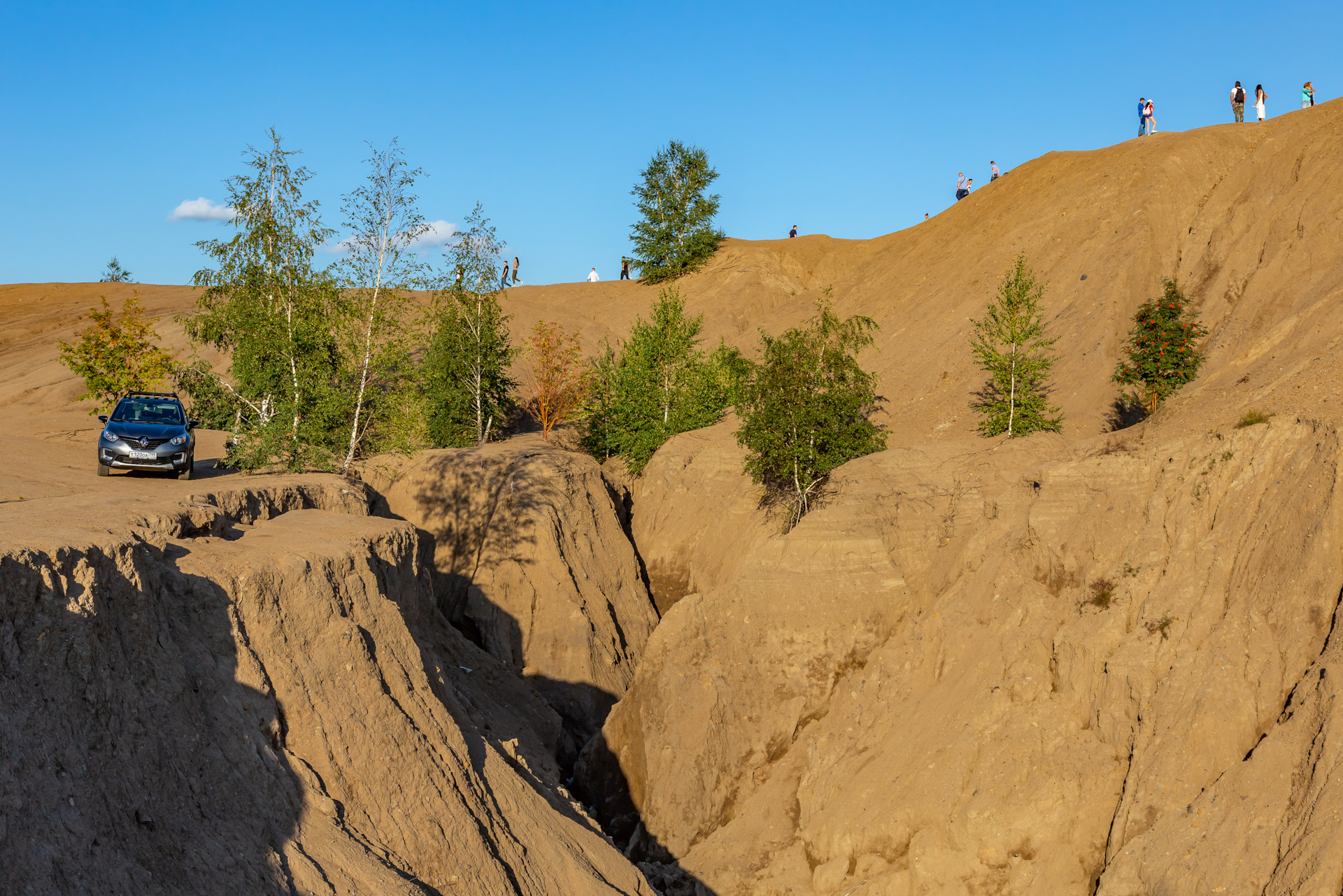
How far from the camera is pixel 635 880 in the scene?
13617 millimetres

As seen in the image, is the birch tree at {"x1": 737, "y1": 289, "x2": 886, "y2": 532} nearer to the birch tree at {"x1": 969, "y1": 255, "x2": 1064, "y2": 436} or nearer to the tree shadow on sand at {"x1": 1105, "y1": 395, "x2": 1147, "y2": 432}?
the birch tree at {"x1": 969, "y1": 255, "x2": 1064, "y2": 436}

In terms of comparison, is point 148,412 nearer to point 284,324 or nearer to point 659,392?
point 284,324

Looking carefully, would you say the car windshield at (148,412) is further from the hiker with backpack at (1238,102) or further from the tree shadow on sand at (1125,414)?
the hiker with backpack at (1238,102)

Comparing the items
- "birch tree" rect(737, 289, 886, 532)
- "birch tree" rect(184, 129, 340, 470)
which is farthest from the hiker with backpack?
"birch tree" rect(184, 129, 340, 470)

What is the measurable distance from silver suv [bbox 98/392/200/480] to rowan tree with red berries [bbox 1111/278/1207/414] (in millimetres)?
22091

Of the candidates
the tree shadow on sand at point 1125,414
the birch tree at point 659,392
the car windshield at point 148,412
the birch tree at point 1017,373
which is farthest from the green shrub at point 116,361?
the tree shadow on sand at point 1125,414

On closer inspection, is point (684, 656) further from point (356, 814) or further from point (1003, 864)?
point (356, 814)

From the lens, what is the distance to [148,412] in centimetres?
2152

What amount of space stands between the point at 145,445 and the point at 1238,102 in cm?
3919

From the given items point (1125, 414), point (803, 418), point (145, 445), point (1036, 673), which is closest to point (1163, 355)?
point (1125, 414)

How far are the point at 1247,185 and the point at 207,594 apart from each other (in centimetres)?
3524

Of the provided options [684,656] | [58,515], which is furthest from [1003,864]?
[58,515]

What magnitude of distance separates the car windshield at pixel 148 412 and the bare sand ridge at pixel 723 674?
157cm

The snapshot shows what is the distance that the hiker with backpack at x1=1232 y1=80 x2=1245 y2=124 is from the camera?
1508 inches
